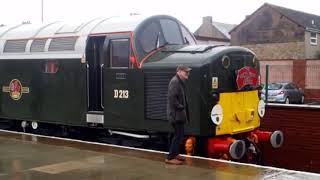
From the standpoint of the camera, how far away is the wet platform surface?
764 cm

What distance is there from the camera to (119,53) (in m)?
10.1

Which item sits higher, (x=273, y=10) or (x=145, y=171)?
(x=273, y=10)

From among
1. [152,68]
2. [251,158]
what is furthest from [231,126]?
[152,68]

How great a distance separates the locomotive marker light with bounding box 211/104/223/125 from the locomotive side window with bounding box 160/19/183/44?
2054 mm

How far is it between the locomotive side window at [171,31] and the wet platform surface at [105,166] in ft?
8.08

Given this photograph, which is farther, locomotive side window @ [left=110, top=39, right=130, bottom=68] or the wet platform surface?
locomotive side window @ [left=110, top=39, right=130, bottom=68]

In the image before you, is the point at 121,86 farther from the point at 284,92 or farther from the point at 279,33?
the point at 279,33

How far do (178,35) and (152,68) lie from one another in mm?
1558

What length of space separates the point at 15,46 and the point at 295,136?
22.8 feet

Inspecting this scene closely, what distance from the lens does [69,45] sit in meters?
11.1

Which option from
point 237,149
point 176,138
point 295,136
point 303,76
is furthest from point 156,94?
point 303,76

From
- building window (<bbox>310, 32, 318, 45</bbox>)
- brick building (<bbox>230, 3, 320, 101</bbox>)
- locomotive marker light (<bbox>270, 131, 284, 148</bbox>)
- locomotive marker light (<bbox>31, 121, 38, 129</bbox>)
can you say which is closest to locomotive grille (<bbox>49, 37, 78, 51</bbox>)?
locomotive marker light (<bbox>31, 121, 38, 129</bbox>)

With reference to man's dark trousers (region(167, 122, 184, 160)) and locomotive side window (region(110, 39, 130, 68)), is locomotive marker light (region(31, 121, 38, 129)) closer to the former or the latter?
locomotive side window (region(110, 39, 130, 68))

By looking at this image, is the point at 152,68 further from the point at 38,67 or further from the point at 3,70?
the point at 3,70
